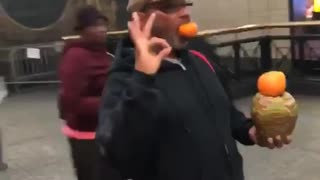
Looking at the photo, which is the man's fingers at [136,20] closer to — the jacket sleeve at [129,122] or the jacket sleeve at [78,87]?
the jacket sleeve at [129,122]

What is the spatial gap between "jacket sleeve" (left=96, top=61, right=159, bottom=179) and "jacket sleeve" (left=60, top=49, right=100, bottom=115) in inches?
70.2

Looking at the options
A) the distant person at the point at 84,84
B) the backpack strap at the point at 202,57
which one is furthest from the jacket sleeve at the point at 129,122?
the distant person at the point at 84,84

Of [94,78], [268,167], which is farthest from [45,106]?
[94,78]

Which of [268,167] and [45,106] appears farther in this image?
[45,106]

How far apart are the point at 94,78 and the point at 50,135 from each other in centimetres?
476

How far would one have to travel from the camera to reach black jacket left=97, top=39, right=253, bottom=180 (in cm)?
228

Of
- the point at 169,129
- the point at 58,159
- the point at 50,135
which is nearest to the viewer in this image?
the point at 169,129

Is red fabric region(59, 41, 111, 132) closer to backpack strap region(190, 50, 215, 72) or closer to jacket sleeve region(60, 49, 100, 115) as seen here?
jacket sleeve region(60, 49, 100, 115)

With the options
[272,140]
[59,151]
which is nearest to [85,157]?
[272,140]

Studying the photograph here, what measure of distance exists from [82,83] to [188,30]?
1.96 m

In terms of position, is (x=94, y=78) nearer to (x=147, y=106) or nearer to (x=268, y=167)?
(x=147, y=106)

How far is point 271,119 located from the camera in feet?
8.66

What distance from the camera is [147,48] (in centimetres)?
225

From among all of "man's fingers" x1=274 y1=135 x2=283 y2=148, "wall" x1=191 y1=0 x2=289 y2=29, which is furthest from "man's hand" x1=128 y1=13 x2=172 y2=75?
"wall" x1=191 y1=0 x2=289 y2=29
